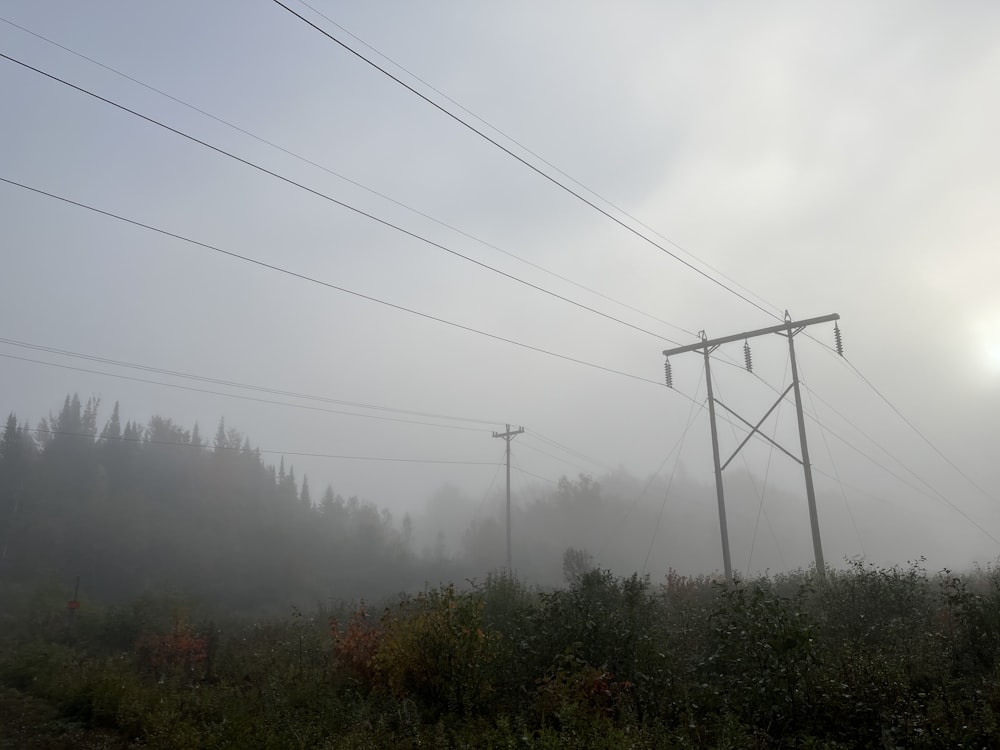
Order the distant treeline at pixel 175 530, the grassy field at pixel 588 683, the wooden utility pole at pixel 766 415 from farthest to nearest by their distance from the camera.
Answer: the distant treeline at pixel 175 530
the wooden utility pole at pixel 766 415
the grassy field at pixel 588 683

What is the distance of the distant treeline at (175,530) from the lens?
218 ft

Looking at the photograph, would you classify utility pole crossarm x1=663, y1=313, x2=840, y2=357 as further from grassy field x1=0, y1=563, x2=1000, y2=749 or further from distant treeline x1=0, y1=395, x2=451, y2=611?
distant treeline x1=0, y1=395, x2=451, y2=611

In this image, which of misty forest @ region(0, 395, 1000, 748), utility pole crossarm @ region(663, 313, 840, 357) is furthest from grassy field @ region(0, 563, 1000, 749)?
utility pole crossarm @ region(663, 313, 840, 357)

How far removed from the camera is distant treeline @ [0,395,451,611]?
6656 cm

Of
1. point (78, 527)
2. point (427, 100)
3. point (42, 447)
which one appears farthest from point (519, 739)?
point (42, 447)

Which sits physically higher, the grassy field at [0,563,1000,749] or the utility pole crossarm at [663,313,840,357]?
the utility pole crossarm at [663,313,840,357]

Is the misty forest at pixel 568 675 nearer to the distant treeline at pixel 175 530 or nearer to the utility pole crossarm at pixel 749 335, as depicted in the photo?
the utility pole crossarm at pixel 749 335

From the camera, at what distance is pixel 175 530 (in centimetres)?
7619

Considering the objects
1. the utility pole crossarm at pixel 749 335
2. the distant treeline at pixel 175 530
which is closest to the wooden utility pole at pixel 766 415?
the utility pole crossarm at pixel 749 335

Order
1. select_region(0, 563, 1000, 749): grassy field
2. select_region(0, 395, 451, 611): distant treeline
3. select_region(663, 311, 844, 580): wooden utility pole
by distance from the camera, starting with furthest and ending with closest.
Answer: select_region(0, 395, 451, 611): distant treeline < select_region(663, 311, 844, 580): wooden utility pole < select_region(0, 563, 1000, 749): grassy field

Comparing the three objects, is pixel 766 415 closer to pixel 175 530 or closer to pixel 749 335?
pixel 749 335

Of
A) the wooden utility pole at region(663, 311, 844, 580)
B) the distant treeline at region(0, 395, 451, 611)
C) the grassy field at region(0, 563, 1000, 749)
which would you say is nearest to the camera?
the grassy field at region(0, 563, 1000, 749)

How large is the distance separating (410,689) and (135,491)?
81184 millimetres

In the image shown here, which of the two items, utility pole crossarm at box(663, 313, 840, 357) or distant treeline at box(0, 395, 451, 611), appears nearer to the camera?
utility pole crossarm at box(663, 313, 840, 357)
